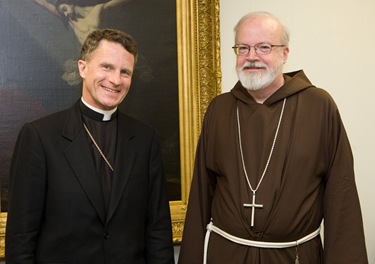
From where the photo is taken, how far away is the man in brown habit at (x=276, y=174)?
2.51 metres

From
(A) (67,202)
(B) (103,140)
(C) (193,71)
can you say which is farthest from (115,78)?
(C) (193,71)

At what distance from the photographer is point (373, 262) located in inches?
138

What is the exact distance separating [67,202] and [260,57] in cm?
118

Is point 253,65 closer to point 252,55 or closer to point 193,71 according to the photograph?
point 252,55

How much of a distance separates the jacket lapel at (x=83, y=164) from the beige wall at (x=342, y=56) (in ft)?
4.20

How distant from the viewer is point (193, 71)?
10.5 feet

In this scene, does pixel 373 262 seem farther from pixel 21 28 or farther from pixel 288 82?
pixel 21 28

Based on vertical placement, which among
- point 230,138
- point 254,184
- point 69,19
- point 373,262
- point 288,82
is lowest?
point 373,262

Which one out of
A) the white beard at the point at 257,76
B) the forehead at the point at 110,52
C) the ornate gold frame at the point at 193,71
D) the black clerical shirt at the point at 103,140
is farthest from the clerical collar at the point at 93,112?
the ornate gold frame at the point at 193,71

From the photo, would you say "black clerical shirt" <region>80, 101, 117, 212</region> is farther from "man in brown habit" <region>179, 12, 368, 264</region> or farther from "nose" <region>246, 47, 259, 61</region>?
"nose" <region>246, 47, 259, 61</region>

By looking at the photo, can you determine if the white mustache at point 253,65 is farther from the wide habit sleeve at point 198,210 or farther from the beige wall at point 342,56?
the beige wall at point 342,56

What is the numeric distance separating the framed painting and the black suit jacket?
0.62 meters

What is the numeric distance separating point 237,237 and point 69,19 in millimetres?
1577

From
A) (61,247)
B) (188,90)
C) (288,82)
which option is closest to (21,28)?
(188,90)
